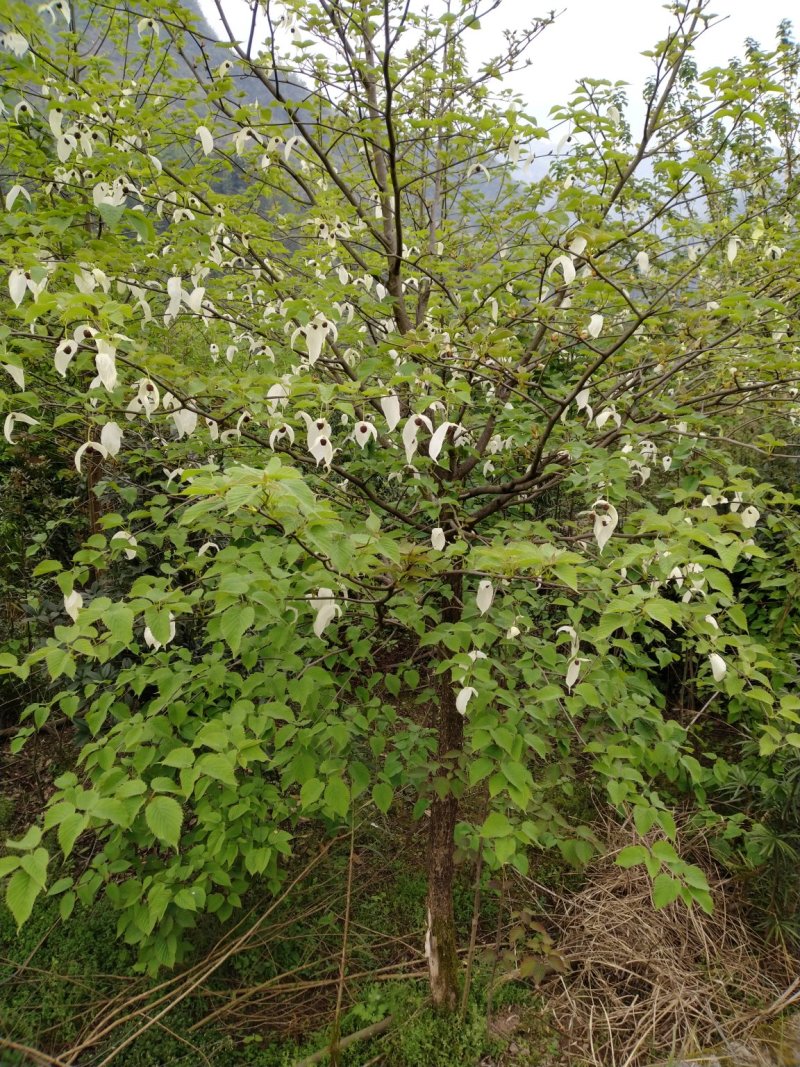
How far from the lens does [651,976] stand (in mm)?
2520

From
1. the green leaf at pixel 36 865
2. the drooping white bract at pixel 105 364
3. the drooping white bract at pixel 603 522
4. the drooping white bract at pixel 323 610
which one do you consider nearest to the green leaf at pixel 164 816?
the green leaf at pixel 36 865

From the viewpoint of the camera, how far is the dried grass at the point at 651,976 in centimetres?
223

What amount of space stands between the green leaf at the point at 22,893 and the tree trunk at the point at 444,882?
1435 millimetres

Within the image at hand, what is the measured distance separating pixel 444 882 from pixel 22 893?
5.38 feet

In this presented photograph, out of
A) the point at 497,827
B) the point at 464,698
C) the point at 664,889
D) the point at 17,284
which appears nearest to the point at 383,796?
the point at 497,827

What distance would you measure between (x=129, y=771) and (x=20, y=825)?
2.04m

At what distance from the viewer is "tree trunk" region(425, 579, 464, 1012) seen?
230 centimetres

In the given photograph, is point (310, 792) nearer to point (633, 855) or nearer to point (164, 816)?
point (164, 816)

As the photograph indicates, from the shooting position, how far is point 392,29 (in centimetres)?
237

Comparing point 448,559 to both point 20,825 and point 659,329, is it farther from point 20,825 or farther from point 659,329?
point 20,825

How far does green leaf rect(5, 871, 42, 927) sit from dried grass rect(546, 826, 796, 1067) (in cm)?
208

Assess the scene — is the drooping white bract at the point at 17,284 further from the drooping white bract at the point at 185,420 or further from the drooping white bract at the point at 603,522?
the drooping white bract at the point at 603,522

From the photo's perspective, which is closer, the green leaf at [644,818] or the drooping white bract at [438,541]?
the green leaf at [644,818]

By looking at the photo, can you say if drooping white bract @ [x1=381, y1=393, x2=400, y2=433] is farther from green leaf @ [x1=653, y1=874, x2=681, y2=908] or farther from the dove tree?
green leaf @ [x1=653, y1=874, x2=681, y2=908]
